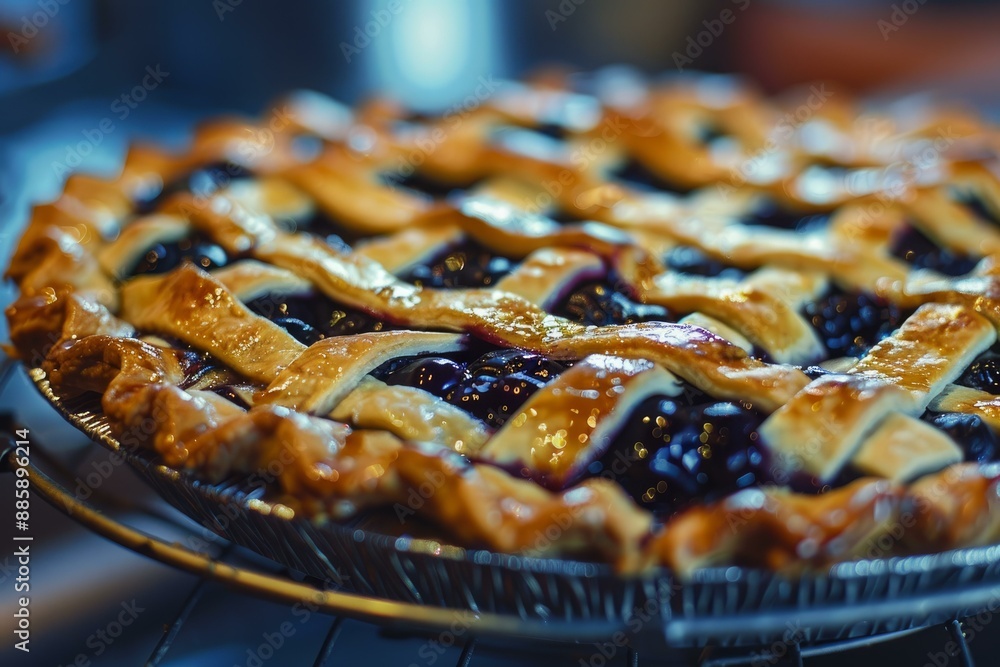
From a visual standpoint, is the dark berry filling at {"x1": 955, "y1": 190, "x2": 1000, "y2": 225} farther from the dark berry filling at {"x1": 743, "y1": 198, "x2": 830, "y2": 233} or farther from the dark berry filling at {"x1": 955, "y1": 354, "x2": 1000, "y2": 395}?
the dark berry filling at {"x1": 955, "y1": 354, "x2": 1000, "y2": 395}

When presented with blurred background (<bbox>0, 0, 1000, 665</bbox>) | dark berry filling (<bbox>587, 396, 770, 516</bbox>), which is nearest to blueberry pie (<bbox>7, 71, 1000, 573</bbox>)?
dark berry filling (<bbox>587, 396, 770, 516</bbox>)

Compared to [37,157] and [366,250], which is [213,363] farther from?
[37,157]

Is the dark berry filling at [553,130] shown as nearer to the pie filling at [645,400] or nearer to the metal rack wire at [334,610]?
the pie filling at [645,400]

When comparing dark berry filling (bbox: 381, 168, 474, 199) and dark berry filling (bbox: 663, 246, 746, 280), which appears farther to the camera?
dark berry filling (bbox: 381, 168, 474, 199)

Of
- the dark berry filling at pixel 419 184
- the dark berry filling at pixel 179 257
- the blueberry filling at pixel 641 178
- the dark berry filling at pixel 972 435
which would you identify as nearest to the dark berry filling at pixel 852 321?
the dark berry filling at pixel 972 435

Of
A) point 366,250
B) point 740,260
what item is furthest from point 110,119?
point 740,260

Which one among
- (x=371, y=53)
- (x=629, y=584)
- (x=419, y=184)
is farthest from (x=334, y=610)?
(x=371, y=53)

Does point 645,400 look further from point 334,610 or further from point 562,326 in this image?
point 334,610
